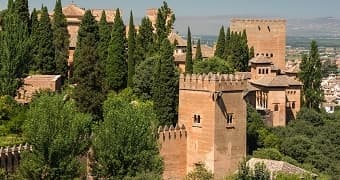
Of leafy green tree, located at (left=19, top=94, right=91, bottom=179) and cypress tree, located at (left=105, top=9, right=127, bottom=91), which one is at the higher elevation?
cypress tree, located at (left=105, top=9, right=127, bottom=91)

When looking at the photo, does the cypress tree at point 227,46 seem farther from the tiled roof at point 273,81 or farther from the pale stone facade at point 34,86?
the pale stone facade at point 34,86

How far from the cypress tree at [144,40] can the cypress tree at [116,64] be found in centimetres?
285

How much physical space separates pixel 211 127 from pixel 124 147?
548 cm

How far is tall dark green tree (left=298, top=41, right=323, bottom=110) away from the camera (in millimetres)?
51344

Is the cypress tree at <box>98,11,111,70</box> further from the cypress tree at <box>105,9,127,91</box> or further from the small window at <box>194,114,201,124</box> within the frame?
the small window at <box>194,114,201,124</box>

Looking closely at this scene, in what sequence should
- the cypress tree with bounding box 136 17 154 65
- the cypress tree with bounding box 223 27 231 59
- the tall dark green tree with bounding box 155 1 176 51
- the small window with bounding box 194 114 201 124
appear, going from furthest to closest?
the cypress tree with bounding box 223 27 231 59 → the tall dark green tree with bounding box 155 1 176 51 → the cypress tree with bounding box 136 17 154 65 → the small window with bounding box 194 114 201 124

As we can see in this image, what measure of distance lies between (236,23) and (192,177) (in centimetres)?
3157

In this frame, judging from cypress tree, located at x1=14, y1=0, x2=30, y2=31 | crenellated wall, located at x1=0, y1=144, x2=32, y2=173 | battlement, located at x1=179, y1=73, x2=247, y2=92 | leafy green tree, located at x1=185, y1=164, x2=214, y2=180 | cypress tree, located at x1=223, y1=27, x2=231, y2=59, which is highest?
cypress tree, located at x1=14, y1=0, x2=30, y2=31

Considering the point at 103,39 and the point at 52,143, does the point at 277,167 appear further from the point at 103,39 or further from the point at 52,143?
the point at 103,39

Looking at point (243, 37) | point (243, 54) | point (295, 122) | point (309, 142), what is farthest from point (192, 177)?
point (243, 37)

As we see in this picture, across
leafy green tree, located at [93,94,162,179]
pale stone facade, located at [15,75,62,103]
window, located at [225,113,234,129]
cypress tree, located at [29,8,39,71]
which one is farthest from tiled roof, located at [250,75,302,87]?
leafy green tree, located at [93,94,162,179]

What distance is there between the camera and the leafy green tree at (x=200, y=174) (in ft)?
104

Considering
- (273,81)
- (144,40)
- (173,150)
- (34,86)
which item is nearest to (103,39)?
(144,40)

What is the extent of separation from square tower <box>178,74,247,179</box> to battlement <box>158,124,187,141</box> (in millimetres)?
283
